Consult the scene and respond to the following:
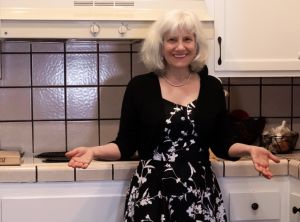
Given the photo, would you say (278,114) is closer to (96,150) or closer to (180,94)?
(180,94)

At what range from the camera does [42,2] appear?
192 centimetres

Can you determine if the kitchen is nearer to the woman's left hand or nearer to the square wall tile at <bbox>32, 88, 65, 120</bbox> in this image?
the square wall tile at <bbox>32, 88, 65, 120</bbox>

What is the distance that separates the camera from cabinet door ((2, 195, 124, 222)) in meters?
1.81

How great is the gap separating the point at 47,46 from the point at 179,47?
2.61 feet

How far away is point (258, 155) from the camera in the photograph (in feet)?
5.31

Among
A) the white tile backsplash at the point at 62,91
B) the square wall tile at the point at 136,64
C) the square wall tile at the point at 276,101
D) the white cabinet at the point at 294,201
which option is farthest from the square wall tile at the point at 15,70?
the white cabinet at the point at 294,201

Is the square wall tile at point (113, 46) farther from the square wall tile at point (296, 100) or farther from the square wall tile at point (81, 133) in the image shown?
the square wall tile at point (296, 100)

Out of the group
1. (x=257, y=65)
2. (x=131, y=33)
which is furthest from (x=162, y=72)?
(x=257, y=65)

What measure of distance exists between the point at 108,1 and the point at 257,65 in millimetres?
636

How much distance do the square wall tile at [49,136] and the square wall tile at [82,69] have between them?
20cm

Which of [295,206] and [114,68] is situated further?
[114,68]

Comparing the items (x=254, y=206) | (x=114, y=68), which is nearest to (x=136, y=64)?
(x=114, y=68)

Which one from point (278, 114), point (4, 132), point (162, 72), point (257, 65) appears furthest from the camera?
point (278, 114)

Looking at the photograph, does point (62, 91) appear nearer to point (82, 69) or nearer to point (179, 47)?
point (82, 69)
